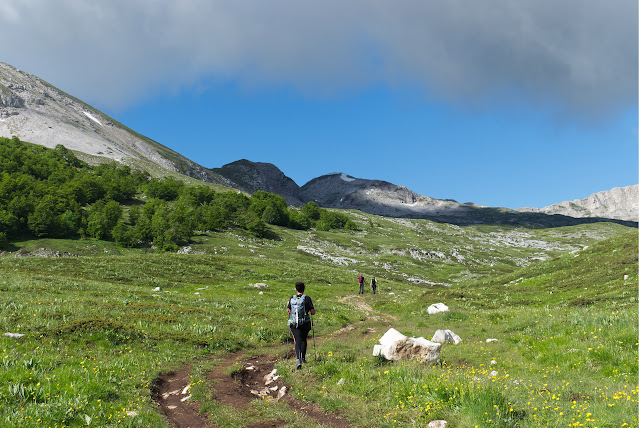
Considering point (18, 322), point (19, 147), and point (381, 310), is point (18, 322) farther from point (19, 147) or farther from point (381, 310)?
point (19, 147)

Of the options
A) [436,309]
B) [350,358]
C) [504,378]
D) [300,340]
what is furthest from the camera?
[436,309]

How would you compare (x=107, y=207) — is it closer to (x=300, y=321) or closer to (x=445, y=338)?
(x=300, y=321)

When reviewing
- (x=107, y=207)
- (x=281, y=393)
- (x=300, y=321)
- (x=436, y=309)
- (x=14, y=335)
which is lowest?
(x=436, y=309)

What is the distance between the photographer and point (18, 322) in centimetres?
1548

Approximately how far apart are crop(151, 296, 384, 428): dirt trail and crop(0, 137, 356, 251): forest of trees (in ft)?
316

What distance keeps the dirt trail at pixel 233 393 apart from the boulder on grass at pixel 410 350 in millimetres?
3892

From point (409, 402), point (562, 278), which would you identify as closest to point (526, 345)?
point (409, 402)

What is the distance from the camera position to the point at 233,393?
37.1ft

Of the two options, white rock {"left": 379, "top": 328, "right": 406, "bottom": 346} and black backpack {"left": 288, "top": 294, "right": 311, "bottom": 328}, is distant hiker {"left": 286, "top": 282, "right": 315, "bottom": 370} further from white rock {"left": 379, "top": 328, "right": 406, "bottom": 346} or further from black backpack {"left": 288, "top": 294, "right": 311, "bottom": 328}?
white rock {"left": 379, "top": 328, "right": 406, "bottom": 346}

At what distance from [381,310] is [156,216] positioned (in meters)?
101

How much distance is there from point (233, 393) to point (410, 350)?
629 cm

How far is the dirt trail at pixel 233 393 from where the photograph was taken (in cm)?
923

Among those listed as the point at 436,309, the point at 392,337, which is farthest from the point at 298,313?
the point at 436,309

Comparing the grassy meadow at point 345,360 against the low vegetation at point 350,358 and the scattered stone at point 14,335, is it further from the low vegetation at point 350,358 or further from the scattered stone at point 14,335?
the scattered stone at point 14,335
